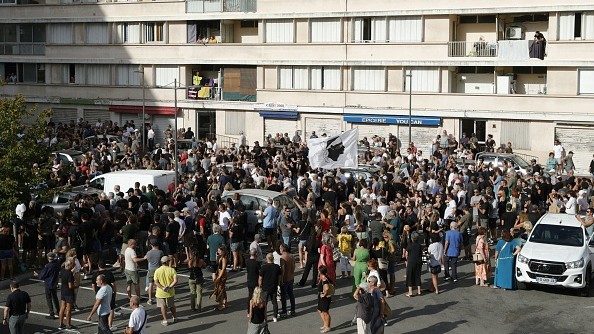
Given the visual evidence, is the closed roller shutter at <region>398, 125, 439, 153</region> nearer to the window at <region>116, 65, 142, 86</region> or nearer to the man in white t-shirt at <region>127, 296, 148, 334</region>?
the window at <region>116, 65, 142, 86</region>

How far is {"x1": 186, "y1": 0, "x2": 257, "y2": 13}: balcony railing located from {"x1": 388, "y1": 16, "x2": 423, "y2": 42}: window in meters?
8.28

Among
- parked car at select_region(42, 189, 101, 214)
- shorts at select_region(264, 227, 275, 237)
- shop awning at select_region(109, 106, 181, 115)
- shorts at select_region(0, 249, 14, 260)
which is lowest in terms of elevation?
shorts at select_region(0, 249, 14, 260)

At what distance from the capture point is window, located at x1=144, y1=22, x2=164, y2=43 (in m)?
56.9

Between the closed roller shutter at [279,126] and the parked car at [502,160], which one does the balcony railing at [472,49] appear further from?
the parked car at [502,160]

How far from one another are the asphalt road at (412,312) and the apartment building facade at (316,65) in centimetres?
2099

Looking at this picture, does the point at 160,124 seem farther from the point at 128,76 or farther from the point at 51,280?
the point at 51,280

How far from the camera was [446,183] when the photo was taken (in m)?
32.2

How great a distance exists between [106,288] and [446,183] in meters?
15.7

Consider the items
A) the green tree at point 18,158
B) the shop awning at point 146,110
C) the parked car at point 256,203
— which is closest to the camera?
the green tree at point 18,158

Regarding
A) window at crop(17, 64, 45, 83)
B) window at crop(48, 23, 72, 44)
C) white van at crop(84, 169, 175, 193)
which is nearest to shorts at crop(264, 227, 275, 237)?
white van at crop(84, 169, 175, 193)

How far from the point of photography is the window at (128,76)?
57.6 meters

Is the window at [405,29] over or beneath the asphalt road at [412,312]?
over

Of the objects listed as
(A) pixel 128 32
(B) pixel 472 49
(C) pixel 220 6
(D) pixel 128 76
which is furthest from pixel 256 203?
(A) pixel 128 32

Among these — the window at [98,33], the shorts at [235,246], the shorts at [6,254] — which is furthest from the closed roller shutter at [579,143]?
the shorts at [6,254]
